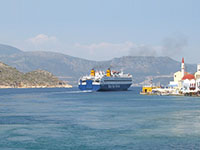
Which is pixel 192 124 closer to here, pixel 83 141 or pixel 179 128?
pixel 179 128

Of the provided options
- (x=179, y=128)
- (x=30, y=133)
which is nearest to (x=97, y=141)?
(x=30, y=133)

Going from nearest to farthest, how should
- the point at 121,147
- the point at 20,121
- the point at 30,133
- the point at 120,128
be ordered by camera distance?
1. the point at 121,147
2. the point at 30,133
3. the point at 120,128
4. the point at 20,121

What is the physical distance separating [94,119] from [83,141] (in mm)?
26376

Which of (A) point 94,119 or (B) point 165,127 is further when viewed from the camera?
(A) point 94,119

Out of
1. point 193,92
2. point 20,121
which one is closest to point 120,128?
point 20,121

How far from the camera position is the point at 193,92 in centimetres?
19288

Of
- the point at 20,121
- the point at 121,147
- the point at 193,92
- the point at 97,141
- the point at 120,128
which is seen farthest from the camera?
the point at 193,92

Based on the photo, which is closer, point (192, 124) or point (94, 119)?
point (192, 124)

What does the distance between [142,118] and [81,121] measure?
13.6m

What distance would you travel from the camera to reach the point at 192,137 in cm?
6159

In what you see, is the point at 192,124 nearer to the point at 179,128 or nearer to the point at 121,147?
the point at 179,128

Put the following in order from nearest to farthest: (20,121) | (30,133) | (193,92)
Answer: (30,133) → (20,121) → (193,92)

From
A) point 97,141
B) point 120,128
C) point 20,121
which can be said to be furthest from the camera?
point 20,121

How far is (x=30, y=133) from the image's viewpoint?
219 ft
